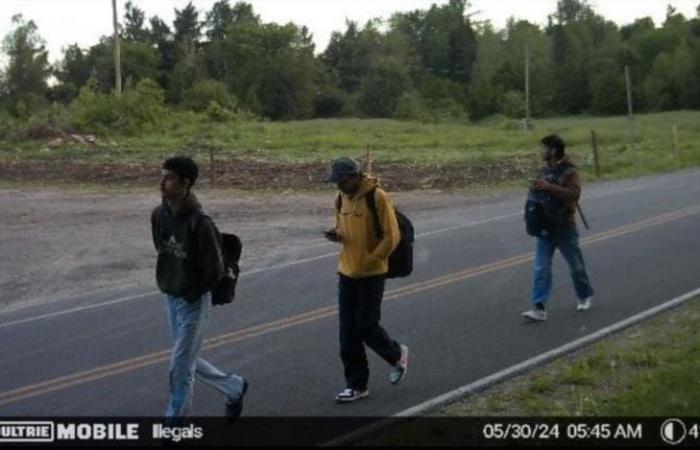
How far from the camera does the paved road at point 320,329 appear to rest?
7.40 meters

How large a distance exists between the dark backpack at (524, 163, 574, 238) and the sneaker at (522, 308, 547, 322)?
2.39 feet

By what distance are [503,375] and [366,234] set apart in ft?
5.36

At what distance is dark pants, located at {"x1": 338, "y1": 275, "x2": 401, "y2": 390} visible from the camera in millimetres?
7027

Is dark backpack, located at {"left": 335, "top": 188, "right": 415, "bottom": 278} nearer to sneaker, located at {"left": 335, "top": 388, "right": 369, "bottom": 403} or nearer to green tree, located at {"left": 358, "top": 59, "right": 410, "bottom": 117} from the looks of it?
sneaker, located at {"left": 335, "top": 388, "right": 369, "bottom": 403}

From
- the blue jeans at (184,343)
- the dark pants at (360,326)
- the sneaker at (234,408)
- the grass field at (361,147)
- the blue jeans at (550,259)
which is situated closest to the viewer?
the blue jeans at (184,343)

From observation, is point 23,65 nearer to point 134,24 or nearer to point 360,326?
point 134,24

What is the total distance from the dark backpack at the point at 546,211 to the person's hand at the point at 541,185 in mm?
88

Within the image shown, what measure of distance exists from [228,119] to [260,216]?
140ft

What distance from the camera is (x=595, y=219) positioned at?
697 inches

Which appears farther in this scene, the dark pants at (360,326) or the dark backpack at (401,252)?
the dark backpack at (401,252)

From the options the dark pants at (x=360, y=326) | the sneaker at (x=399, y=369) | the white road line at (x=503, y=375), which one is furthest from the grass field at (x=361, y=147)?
the dark pants at (x=360, y=326)

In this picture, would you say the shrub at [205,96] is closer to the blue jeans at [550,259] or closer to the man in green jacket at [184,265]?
the blue jeans at [550,259]

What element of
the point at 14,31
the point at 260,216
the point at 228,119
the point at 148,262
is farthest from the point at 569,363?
the point at 14,31

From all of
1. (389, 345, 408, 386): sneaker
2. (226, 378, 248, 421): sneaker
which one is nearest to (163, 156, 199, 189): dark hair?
(226, 378, 248, 421): sneaker
